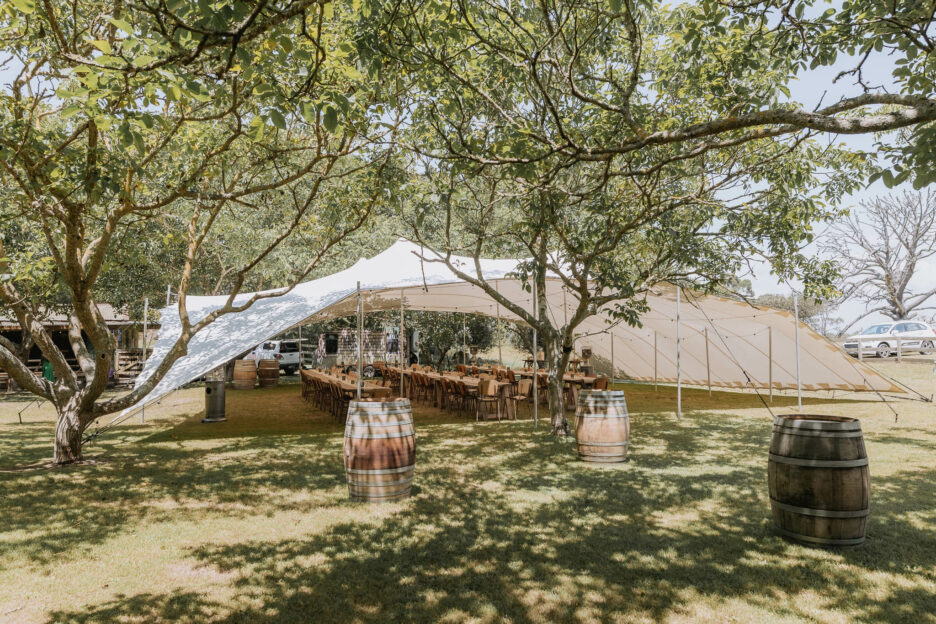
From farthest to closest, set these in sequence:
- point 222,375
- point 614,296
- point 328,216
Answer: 1. point 222,375
2. point 328,216
3. point 614,296

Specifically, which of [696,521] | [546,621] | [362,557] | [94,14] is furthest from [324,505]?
[94,14]

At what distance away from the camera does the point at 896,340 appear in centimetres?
2197

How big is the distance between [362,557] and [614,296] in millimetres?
4690

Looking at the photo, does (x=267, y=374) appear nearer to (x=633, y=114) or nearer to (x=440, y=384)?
(x=440, y=384)

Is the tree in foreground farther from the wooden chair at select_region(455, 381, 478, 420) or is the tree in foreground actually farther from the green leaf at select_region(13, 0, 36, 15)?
the wooden chair at select_region(455, 381, 478, 420)

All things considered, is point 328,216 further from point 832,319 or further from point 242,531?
point 832,319

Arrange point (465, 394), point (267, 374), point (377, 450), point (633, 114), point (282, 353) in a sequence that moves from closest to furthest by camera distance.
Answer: point (377, 450), point (633, 114), point (465, 394), point (267, 374), point (282, 353)

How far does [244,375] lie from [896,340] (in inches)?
975

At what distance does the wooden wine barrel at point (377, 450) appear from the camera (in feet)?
15.3

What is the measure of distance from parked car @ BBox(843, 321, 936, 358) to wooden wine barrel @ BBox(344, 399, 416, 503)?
23544mm

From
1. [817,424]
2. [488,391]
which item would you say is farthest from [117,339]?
[817,424]

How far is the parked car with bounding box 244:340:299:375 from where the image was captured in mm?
21598

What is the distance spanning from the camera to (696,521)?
169 inches

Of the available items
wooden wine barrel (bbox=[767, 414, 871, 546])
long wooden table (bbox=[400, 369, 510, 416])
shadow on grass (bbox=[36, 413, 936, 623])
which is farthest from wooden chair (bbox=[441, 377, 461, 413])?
wooden wine barrel (bbox=[767, 414, 871, 546])
